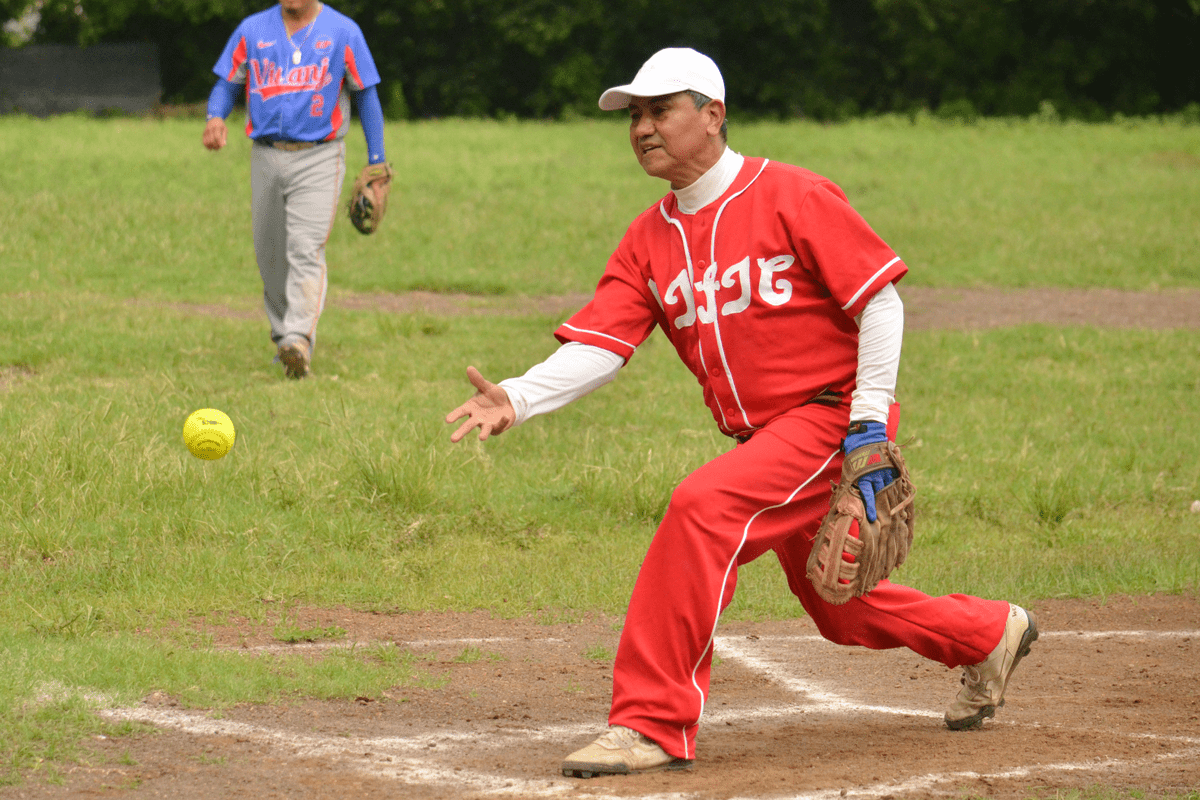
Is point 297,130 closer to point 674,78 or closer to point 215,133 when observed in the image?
point 215,133

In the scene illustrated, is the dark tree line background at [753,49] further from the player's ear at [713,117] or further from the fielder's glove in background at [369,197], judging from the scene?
the player's ear at [713,117]

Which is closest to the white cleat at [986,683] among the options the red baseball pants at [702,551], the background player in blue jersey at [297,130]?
the red baseball pants at [702,551]

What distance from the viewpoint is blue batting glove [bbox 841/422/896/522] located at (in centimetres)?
363

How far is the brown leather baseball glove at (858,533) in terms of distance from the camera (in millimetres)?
3635

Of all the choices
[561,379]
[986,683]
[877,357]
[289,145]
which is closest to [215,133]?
[289,145]

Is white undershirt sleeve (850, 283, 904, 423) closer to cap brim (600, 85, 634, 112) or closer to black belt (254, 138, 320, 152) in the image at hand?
cap brim (600, 85, 634, 112)

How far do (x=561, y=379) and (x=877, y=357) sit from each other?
87 centimetres

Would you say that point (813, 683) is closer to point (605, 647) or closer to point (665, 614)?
point (605, 647)

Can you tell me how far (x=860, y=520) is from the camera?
11.9 feet

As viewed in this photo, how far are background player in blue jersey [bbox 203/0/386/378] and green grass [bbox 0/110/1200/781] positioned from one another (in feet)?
1.98

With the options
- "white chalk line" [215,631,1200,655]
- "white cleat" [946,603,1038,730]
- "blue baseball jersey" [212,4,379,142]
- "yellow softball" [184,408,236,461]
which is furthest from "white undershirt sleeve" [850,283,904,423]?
"blue baseball jersey" [212,4,379,142]

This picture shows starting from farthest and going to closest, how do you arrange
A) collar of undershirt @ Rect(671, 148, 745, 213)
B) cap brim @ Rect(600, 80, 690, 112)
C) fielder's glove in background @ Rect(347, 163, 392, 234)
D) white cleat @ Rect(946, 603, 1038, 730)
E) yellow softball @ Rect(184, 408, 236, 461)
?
fielder's glove in background @ Rect(347, 163, 392, 234)
yellow softball @ Rect(184, 408, 236, 461)
white cleat @ Rect(946, 603, 1038, 730)
collar of undershirt @ Rect(671, 148, 745, 213)
cap brim @ Rect(600, 80, 690, 112)

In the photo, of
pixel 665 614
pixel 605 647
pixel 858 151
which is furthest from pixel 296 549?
pixel 858 151

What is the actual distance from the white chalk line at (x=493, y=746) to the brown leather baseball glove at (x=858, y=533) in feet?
1.71
